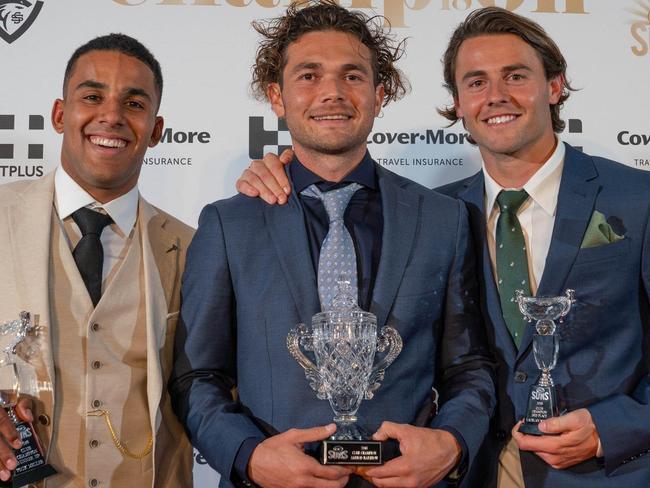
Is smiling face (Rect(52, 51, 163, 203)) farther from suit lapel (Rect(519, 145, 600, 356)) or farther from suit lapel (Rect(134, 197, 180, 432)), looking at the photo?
suit lapel (Rect(519, 145, 600, 356))

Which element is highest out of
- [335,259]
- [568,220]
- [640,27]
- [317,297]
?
[640,27]

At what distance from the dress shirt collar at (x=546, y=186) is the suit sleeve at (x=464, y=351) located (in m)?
0.25

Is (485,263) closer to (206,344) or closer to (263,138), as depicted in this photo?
(206,344)

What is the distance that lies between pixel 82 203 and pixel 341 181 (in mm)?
784

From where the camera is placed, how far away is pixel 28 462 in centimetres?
216

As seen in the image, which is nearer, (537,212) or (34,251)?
(34,251)

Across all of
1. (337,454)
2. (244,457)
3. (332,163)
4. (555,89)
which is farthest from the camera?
(555,89)

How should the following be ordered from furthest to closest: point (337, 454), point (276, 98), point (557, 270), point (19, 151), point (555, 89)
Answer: point (19, 151) < point (555, 89) < point (276, 98) < point (557, 270) < point (337, 454)

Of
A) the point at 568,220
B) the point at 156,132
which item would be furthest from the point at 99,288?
the point at 568,220

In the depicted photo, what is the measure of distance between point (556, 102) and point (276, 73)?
97cm

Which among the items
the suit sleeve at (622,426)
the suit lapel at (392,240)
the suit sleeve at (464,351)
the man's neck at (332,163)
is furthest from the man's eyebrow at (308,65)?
the suit sleeve at (622,426)

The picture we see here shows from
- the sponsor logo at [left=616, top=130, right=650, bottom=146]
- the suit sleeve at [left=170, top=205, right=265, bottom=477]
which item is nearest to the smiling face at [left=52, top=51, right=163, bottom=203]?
the suit sleeve at [left=170, top=205, right=265, bottom=477]

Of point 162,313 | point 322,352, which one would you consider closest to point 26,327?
point 162,313

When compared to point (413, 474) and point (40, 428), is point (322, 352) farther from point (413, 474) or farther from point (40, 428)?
point (40, 428)
